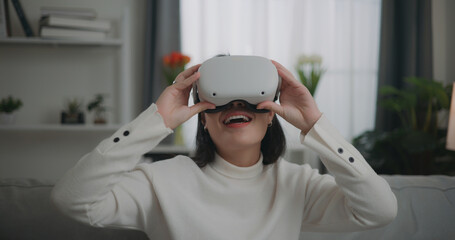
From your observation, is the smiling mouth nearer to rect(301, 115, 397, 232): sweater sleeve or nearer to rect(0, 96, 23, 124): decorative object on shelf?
rect(301, 115, 397, 232): sweater sleeve

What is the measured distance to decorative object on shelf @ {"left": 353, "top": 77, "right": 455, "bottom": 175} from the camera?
317 centimetres

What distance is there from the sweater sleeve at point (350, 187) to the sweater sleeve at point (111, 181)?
371mm

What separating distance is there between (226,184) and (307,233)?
1.01 feet

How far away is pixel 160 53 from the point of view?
3396mm

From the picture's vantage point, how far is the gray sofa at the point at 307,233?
3.75 feet

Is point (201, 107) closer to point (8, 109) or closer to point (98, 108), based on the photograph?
point (98, 108)

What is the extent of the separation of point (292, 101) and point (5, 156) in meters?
3.12

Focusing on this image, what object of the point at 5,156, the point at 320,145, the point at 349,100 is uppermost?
the point at 320,145

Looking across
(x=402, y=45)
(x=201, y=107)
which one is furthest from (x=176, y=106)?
(x=402, y=45)

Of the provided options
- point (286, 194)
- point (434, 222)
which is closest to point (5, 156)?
point (286, 194)

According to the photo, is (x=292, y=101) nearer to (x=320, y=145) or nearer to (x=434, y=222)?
(x=320, y=145)

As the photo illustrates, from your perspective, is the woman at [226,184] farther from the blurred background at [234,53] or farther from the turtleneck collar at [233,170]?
the blurred background at [234,53]

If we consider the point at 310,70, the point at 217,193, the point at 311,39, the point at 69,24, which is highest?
the point at 69,24

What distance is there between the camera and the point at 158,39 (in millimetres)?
3389
